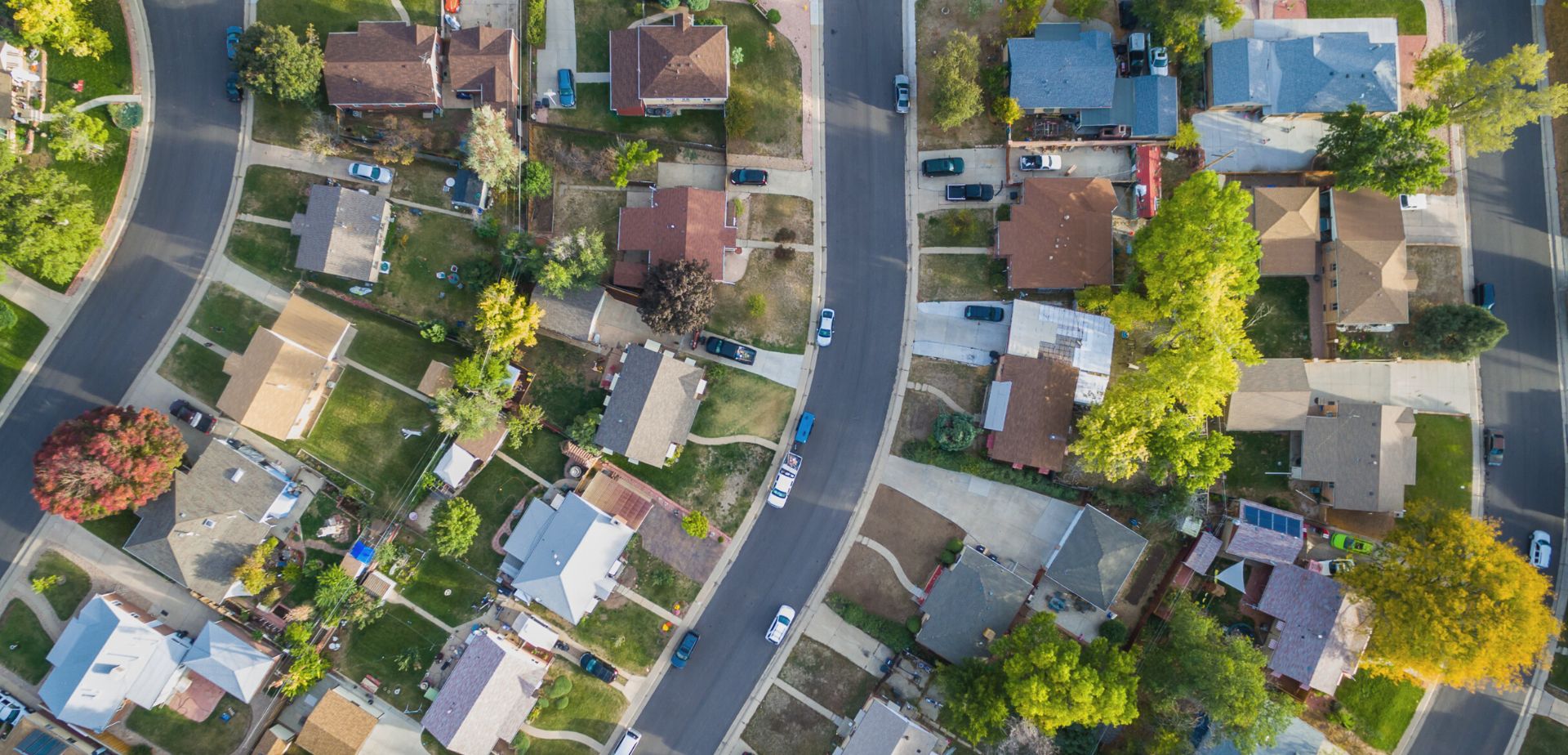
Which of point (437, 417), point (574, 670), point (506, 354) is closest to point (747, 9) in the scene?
point (506, 354)

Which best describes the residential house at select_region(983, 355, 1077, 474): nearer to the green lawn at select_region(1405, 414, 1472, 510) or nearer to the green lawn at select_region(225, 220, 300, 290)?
the green lawn at select_region(1405, 414, 1472, 510)

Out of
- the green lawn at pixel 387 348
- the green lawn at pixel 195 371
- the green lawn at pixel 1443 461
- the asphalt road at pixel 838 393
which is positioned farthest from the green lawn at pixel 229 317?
the green lawn at pixel 1443 461

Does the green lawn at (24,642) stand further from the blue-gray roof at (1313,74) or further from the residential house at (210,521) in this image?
the blue-gray roof at (1313,74)

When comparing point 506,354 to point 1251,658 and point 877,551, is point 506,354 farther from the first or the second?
point 1251,658

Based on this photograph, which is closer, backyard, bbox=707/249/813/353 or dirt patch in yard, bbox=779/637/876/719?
dirt patch in yard, bbox=779/637/876/719

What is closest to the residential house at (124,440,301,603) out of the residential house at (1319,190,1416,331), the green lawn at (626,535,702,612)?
the green lawn at (626,535,702,612)

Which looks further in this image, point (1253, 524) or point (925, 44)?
point (925, 44)
